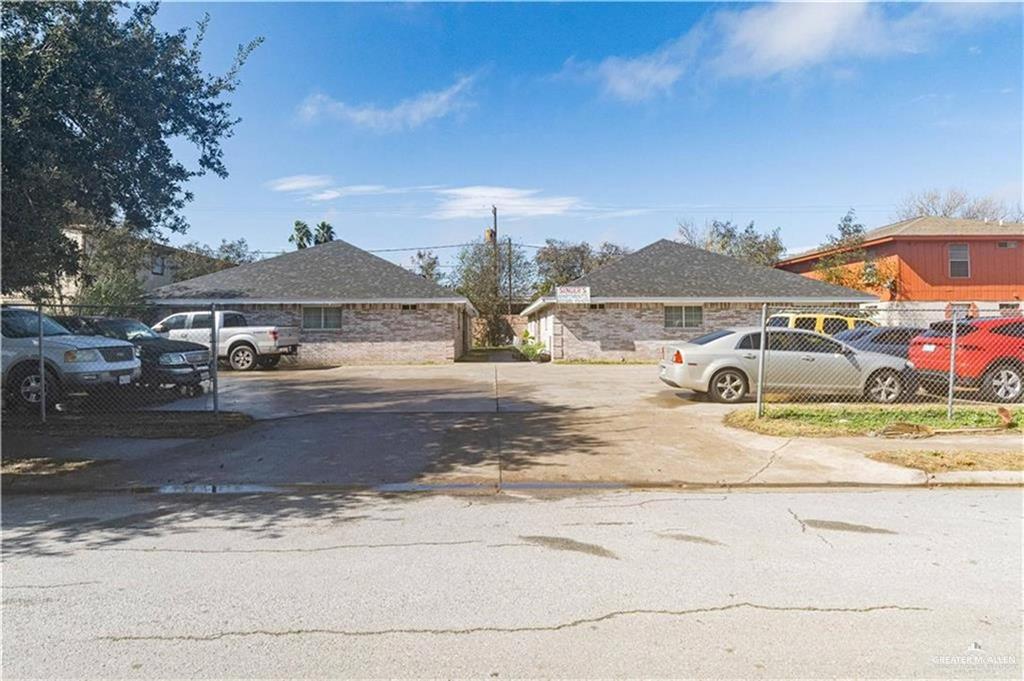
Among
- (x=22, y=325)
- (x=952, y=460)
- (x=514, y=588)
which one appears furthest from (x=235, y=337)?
(x=952, y=460)

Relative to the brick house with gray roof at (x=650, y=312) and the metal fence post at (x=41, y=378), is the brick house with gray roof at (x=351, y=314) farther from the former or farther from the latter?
the metal fence post at (x=41, y=378)

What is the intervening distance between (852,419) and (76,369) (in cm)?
1233

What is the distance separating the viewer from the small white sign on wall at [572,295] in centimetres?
2280

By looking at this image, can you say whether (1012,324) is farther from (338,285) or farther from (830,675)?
(338,285)

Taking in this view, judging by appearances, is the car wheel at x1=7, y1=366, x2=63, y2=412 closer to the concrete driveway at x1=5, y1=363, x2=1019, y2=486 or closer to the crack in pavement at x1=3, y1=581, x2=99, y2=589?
the concrete driveway at x1=5, y1=363, x2=1019, y2=486

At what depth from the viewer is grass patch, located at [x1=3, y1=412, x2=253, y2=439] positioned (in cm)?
907

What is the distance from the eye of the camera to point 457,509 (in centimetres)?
582

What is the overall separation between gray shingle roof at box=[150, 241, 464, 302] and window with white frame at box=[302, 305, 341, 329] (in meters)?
0.60

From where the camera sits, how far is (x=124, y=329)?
530 inches

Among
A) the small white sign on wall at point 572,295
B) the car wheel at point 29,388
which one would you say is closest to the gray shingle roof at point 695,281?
the small white sign on wall at point 572,295

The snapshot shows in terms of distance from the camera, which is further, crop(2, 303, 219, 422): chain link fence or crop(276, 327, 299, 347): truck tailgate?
crop(276, 327, 299, 347): truck tailgate

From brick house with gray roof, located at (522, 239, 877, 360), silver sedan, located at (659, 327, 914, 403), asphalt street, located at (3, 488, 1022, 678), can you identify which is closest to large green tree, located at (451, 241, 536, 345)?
brick house with gray roof, located at (522, 239, 877, 360)

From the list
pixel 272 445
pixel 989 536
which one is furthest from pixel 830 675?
pixel 272 445

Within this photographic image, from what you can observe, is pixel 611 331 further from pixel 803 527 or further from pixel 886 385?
pixel 803 527
